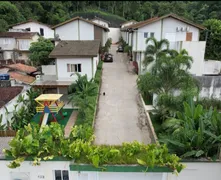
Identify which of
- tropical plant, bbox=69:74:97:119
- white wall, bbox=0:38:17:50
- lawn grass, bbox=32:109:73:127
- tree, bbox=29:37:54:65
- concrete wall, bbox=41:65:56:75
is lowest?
lawn grass, bbox=32:109:73:127

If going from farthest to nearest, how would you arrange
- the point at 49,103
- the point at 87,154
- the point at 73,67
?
the point at 73,67, the point at 49,103, the point at 87,154

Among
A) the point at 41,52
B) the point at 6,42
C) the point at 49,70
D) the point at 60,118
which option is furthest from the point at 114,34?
the point at 60,118

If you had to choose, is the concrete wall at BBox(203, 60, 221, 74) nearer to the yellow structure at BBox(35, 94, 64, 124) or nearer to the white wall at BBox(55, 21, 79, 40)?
the yellow structure at BBox(35, 94, 64, 124)

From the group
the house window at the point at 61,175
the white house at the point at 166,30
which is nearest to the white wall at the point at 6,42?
the white house at the point at 166,30

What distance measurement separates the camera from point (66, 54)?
68.7ft

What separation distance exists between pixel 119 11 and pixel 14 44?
5705cm

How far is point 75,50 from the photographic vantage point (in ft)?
72.6

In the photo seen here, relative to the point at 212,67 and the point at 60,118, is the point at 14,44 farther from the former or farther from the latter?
the point at 212,67

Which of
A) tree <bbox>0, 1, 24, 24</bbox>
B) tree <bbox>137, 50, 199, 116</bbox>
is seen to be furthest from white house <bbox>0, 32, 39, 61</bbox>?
tree <bbox>137, 50, 199, 116</bbox>

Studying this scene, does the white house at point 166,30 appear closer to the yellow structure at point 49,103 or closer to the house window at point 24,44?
the yellow structure at point 49,103

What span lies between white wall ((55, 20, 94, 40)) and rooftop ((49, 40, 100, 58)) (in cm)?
1036

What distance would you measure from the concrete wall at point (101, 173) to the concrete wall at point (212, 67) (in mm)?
20595

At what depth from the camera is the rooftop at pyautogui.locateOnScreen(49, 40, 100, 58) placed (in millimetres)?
20938

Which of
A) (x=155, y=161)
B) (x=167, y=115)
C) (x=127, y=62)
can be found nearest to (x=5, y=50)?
(x=127, y=62)
